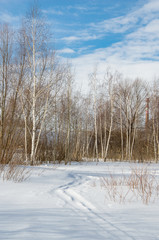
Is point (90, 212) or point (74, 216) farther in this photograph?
point (90, 212)

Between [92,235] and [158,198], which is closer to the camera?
[92,235]

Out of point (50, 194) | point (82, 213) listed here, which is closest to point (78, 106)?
point (50, 194)

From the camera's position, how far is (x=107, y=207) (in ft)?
13.0

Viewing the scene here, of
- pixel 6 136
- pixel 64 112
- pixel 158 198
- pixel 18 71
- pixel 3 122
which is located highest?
Result: pixel 18 71

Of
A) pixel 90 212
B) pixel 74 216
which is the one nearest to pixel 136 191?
pixel 90 212

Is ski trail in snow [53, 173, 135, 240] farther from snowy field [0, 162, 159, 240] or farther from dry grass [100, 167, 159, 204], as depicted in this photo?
dry grass [100, 167, 159, 204]

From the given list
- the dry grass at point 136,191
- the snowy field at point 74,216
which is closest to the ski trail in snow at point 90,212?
the snowy field at point 74,216

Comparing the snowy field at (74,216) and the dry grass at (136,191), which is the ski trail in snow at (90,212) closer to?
the snowy field at (74,216)

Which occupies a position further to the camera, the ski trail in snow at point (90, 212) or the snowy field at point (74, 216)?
the ski trail in snow at point (90, 212)

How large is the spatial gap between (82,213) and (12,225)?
1139 mm

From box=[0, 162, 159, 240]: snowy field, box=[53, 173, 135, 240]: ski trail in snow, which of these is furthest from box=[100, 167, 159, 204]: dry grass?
box=[53, 173, 135, 240]: ski trail in snow

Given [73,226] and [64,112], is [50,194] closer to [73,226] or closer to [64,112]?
[73,226]

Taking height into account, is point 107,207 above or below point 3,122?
below

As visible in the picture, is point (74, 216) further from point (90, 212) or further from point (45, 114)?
point (45, 114)
